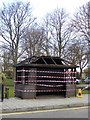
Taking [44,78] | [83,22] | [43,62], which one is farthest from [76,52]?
[44,78]

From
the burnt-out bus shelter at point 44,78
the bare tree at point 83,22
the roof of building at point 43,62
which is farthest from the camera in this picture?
the bare tree at point 83,22

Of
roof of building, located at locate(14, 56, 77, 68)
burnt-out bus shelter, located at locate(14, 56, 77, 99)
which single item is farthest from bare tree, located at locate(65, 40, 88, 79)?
burnt-out bus shelter, located at locate(14, 56, 77, 99)

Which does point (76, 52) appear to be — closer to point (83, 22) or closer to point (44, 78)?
point (83, 22)

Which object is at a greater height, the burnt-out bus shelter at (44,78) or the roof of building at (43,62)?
the roof of building at (43,62)

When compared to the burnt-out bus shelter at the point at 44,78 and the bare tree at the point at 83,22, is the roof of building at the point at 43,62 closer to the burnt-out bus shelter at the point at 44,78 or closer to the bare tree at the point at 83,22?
the burnt-out bus shelter at the point at 44,78

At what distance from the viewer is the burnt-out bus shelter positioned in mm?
19109


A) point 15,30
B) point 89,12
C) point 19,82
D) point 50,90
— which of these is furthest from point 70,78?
point 15,30

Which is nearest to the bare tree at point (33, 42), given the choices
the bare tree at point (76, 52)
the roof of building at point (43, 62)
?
the bare tree at point (76, 52)

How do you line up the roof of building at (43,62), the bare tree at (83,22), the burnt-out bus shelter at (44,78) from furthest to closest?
1. the bare tree at (83,22)
2. the roof of building at (43,62)
3. the burnt-out bus shelter at (44,78)

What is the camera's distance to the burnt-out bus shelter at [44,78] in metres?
19.1

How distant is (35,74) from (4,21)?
39.1 meters

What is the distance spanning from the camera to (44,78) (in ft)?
66.4

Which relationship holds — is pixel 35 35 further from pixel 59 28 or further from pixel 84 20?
pixel 84 20

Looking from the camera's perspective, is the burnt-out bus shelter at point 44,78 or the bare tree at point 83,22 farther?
the bare tree at point 83,22
